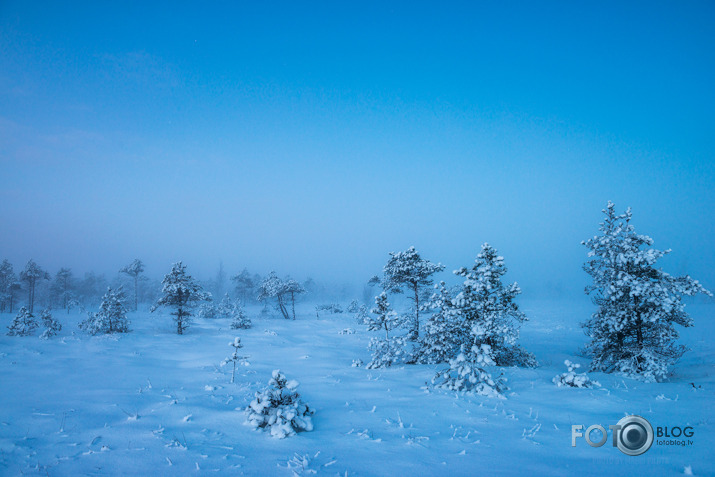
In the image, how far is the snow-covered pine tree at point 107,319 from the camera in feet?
76.3

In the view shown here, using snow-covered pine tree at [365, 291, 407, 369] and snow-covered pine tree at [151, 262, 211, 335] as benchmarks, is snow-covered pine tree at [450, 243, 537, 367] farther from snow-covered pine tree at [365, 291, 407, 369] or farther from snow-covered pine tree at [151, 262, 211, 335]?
snow-covered pine tree at [151, 262, 211, 335]

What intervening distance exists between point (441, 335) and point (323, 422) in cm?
1069

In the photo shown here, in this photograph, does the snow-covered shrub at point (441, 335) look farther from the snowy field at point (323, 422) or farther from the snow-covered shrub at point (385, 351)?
the snowy field at point (323, 422)

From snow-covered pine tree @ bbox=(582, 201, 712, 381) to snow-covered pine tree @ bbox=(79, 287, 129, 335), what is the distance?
1282 inches

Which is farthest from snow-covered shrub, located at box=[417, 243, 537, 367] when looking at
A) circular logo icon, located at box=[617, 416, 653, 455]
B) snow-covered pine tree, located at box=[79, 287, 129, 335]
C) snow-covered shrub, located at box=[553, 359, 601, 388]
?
snow-covered pine tree, located at box=[79, 287, 129, 335]

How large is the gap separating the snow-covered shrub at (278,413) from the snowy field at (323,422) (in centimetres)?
23

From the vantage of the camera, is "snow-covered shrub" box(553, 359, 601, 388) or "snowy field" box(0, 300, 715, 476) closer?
"snowy field" box(0, 300, 715, 476)

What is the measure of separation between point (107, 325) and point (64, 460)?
23912 mm

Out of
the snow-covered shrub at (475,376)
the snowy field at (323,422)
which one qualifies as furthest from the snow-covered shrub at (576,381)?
the snow-covered shrub at (475,376)

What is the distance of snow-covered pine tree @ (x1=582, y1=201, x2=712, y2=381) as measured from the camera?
13.5 meters

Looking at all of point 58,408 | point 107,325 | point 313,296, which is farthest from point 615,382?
point 313,296

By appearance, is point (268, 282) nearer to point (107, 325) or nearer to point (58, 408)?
point (107, 325)

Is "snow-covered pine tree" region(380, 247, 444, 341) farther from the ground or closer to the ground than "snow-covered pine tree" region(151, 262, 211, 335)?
farther from the ground

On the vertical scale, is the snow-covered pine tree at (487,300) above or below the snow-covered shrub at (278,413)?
above
